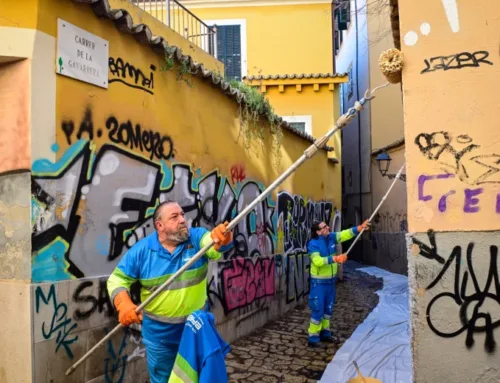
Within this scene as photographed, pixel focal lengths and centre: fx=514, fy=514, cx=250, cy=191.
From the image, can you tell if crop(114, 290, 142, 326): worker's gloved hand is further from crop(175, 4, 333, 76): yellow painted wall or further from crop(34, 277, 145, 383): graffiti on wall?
crop(175, 4, 333, 76): yellow painted wall

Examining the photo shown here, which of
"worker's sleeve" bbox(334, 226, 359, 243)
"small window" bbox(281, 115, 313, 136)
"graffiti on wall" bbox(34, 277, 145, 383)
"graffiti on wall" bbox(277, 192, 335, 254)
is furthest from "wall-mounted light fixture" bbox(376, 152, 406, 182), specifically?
"graffiti on wall" bbox(34, 277, 145, 383)

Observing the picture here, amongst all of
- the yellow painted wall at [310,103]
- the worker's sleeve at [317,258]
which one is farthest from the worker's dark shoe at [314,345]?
the yellow painted wall at [310,103]

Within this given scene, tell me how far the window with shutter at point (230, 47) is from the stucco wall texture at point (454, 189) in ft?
40.8

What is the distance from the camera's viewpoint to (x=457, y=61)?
3.64 meters

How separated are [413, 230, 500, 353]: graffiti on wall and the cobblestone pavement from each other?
2.76 m

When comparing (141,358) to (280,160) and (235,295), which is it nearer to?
(235,295)

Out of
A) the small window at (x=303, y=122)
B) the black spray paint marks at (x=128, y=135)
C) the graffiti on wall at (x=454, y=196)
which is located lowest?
the graffiti on wall at (x=454, y=196)

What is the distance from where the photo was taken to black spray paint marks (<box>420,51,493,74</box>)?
141 inches

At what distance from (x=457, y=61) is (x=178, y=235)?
8.02 feet

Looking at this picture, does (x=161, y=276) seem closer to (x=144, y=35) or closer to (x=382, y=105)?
(x=144, y=35)

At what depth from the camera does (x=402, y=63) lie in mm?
3760

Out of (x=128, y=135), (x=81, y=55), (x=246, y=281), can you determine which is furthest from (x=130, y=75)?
(x=246, y=281)

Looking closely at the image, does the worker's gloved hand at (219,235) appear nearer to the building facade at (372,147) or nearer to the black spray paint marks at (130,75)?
the black spray paint marks at (130,75)

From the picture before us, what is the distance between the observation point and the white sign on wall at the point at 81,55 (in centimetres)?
439
